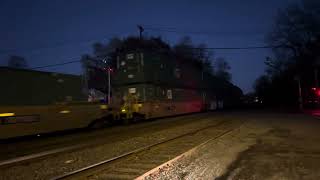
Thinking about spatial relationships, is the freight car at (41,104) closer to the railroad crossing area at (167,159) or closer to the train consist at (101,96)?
the train consist at (101,96)

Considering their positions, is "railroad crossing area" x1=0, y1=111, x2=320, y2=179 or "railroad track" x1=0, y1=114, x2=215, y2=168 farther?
"railroad track" x1=0, y1=114, x2=215, y2=168

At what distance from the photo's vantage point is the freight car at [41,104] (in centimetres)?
1520

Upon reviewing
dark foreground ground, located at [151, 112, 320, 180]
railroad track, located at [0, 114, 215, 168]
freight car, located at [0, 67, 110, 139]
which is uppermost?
freight car, located at [0, 67, 110, 139]

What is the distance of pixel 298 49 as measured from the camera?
2311 inches

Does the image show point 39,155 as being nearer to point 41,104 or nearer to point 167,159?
point 167,159

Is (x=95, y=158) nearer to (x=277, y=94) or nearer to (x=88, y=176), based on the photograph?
(x=88, y=176)

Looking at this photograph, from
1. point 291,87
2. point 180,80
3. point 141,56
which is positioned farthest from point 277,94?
point 141,56

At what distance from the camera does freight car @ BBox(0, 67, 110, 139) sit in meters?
15.2

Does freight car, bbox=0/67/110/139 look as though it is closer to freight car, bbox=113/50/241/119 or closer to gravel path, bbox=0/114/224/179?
gravel path, bbox=0/114/224/179

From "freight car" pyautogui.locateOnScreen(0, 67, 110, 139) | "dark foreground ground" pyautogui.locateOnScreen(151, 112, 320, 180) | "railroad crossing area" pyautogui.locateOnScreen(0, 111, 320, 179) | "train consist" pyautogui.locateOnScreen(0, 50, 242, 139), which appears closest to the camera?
"dark foreground ground" pyautogui.locateOnScreen(151, 112, 320, 180)

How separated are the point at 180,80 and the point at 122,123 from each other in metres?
12.5

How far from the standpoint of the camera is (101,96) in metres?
26.0

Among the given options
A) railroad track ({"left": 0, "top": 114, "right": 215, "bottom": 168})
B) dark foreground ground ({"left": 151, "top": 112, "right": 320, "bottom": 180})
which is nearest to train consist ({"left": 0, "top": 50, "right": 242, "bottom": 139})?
railroad track ({"left": 0, "top": 114, "right": 215, "bottom": 168})

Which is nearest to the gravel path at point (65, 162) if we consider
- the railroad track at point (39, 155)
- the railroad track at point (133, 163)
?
the railroad track at point (39, 155)
